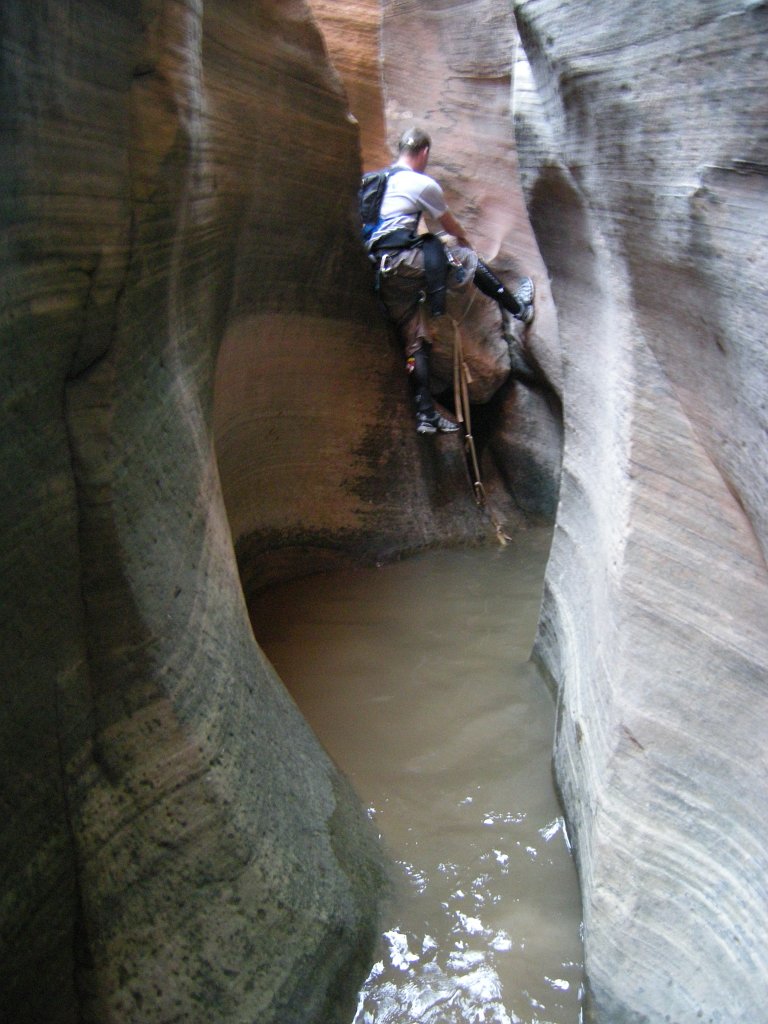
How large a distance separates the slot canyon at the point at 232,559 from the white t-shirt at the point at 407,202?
1621mm

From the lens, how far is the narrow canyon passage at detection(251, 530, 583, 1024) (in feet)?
8.91

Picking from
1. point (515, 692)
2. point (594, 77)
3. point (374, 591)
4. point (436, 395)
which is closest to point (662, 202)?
point (594, 77)

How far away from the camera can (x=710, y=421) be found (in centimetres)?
253

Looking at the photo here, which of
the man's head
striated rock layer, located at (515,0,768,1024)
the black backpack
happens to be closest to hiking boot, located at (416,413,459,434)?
the black backpack

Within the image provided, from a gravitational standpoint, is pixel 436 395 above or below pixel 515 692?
above

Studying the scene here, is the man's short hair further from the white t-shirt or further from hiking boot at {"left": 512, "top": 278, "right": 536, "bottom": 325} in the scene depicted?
hiking boot at {"left": 512, "top": 278, "right": 536, "bottom": 325}

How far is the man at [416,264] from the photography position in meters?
5.38

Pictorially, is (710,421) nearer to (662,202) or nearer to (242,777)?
(662,202)

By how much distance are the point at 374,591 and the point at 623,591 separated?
2.62m

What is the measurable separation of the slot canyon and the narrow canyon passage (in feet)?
0.48

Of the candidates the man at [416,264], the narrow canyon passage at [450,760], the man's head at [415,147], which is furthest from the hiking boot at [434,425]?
the man's head at [415,147]

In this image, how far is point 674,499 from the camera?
2699mm

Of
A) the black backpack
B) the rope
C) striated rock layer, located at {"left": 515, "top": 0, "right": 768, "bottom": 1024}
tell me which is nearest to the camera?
striated rock layer, located at {"left": 515, "top": 0, "right": 768, "bottom": 1024}

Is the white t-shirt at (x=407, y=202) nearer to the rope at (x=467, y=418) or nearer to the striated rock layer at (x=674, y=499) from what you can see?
the rope at (x=467, y=418)
